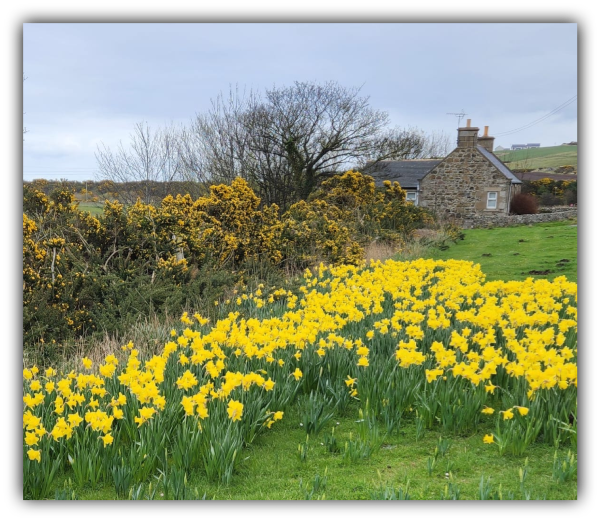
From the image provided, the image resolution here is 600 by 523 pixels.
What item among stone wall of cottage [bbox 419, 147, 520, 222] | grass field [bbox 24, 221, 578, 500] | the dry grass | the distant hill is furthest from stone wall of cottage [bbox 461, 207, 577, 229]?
grass field [bbox 24, 221, 578, 500]

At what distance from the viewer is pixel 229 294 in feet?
25.6

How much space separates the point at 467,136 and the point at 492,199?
380cm

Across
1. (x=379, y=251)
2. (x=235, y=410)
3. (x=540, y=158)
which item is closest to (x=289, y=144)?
(x=379, y=251)

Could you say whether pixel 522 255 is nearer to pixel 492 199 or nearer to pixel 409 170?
pixel 492 199

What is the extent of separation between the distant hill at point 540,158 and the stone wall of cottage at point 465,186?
47.9ft

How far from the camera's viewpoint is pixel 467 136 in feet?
92.5

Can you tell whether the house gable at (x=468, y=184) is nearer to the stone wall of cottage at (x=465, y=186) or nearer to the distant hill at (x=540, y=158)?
the stone wall of cottage at (x=465, y=186)

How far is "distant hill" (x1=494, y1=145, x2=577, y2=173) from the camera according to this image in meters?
47.5

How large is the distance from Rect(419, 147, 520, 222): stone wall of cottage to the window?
0.52ft

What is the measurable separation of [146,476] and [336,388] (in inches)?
58.6

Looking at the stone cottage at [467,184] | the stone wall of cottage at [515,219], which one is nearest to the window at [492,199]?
the stone cottage at [467,184]

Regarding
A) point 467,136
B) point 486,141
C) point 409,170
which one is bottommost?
point 409,170

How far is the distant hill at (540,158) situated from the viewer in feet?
156

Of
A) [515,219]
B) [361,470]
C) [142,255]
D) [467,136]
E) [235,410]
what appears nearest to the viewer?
[361,470]
